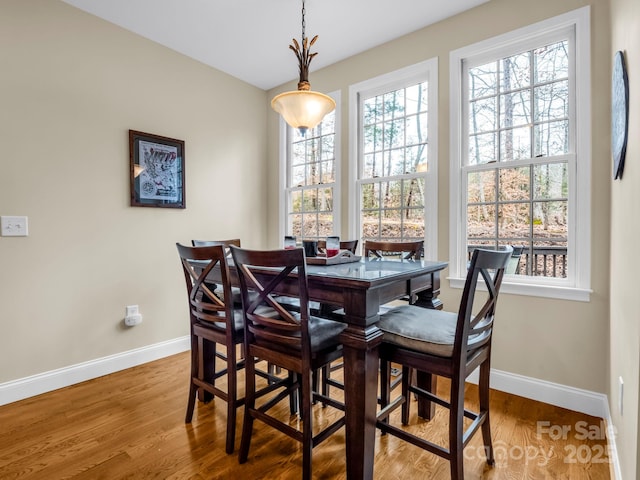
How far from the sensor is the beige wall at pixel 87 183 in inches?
91.3

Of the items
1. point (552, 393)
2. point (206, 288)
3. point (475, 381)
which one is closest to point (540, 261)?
point (552, 393)

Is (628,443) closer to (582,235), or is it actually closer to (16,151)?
(582,235)

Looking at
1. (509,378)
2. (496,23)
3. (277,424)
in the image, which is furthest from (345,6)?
(509,378)

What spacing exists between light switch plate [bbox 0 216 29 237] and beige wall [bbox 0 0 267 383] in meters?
0.04

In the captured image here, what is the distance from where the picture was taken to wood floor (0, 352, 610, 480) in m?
1.60

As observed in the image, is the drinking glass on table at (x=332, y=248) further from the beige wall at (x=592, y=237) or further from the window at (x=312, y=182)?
the window at (x=312, y=182)

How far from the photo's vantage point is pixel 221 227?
361 centimetres

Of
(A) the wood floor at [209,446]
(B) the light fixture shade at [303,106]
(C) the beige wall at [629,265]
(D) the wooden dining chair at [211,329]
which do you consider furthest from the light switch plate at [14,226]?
(C) the beige wall at [629,265]

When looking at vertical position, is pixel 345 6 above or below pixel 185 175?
above

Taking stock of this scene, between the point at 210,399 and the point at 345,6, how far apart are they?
3.00 meters

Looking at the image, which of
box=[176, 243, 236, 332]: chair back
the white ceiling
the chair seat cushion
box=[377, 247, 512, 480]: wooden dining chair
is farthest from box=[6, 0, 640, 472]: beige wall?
box=[176, 243, 236, 332]: chair back

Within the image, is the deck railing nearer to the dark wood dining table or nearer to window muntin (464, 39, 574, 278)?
window muntin (464, 39, 574, 278)

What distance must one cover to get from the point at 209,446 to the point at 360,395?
37.5 inches

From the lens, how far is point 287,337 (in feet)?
4.96
